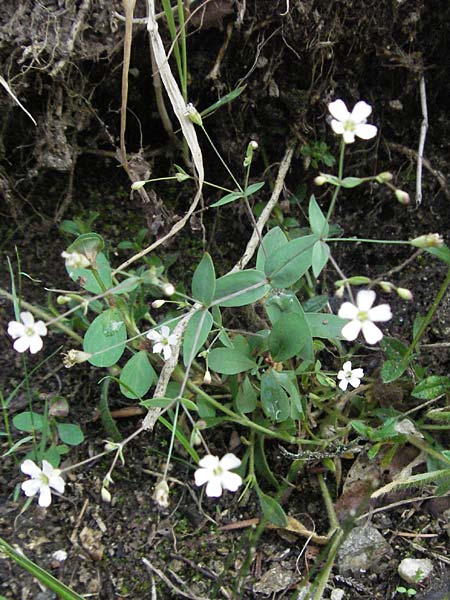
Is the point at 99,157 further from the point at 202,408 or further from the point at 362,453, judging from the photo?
the point at 362,453

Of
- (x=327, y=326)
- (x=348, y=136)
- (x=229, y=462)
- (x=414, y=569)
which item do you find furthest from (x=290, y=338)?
(x=414, y=569)

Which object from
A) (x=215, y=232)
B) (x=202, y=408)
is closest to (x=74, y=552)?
(x=202, y=408)

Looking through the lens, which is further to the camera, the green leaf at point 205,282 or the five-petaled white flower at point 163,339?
the five-petaled white flower at point 163,339

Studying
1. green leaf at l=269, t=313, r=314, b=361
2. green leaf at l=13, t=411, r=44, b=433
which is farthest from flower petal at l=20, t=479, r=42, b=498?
green leaf at l=269, t=313, r=314, b=361

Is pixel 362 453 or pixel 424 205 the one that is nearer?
pixel 362 453

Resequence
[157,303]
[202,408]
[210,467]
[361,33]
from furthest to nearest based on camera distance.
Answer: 1. [361,33]
2. [202,408]
3. [157,303]
4. [210,467]

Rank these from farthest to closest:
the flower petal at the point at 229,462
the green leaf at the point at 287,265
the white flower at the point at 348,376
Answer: the white flower at the point at 348,376 < the green leaf at the point at 287,265 < the flower petal at the point at 229,462

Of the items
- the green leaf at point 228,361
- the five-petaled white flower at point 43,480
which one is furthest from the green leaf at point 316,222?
the five-petaled white flower at point 43,480

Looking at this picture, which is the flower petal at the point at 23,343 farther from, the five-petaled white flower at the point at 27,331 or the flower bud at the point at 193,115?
the flower bud at the point at 193,115

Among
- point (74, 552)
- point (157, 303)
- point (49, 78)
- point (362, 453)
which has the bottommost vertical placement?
point (74, 552)
